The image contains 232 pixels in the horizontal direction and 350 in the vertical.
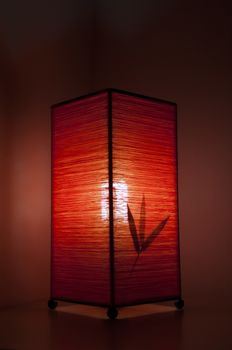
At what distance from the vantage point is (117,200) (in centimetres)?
155

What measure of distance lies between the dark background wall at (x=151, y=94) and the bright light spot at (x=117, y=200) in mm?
356

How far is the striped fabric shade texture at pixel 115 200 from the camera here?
5.08ft

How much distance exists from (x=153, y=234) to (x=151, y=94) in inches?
23.4

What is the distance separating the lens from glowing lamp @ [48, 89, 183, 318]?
5.06ft
